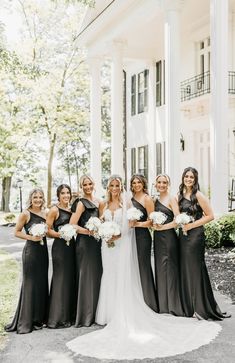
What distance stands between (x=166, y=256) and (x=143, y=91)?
1809 cm

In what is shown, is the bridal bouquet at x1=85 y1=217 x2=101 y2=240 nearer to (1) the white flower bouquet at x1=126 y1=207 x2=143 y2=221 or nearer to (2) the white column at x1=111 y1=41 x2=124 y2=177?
(1) the white flower bouquet at x1=126 y1=207 x2=143 y2=221

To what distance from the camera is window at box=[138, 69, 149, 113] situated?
78.0 feet

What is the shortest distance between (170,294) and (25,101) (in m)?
24.1

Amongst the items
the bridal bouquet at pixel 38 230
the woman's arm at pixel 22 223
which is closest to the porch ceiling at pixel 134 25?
the woman's arm at pixel 22 223

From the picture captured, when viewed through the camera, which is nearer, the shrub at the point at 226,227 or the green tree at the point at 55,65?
the shrub at the point at 226,227

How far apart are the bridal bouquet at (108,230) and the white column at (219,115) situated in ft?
22.3

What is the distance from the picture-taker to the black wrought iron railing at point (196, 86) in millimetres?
18312

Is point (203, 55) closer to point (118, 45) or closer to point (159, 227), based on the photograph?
point (118, 45)

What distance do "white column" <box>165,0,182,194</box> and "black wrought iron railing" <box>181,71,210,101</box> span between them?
3324mm

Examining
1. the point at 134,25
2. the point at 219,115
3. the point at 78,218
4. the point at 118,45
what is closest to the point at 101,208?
the point at 78,218

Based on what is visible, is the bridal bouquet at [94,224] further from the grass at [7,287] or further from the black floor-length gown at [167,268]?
the grass at [7,287]

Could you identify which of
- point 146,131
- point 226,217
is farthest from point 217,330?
point 146,131

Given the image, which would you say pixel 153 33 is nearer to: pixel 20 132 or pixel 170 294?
pixel 20 132

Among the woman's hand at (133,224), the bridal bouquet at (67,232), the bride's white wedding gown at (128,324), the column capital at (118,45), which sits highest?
the column capital at (118,45)
